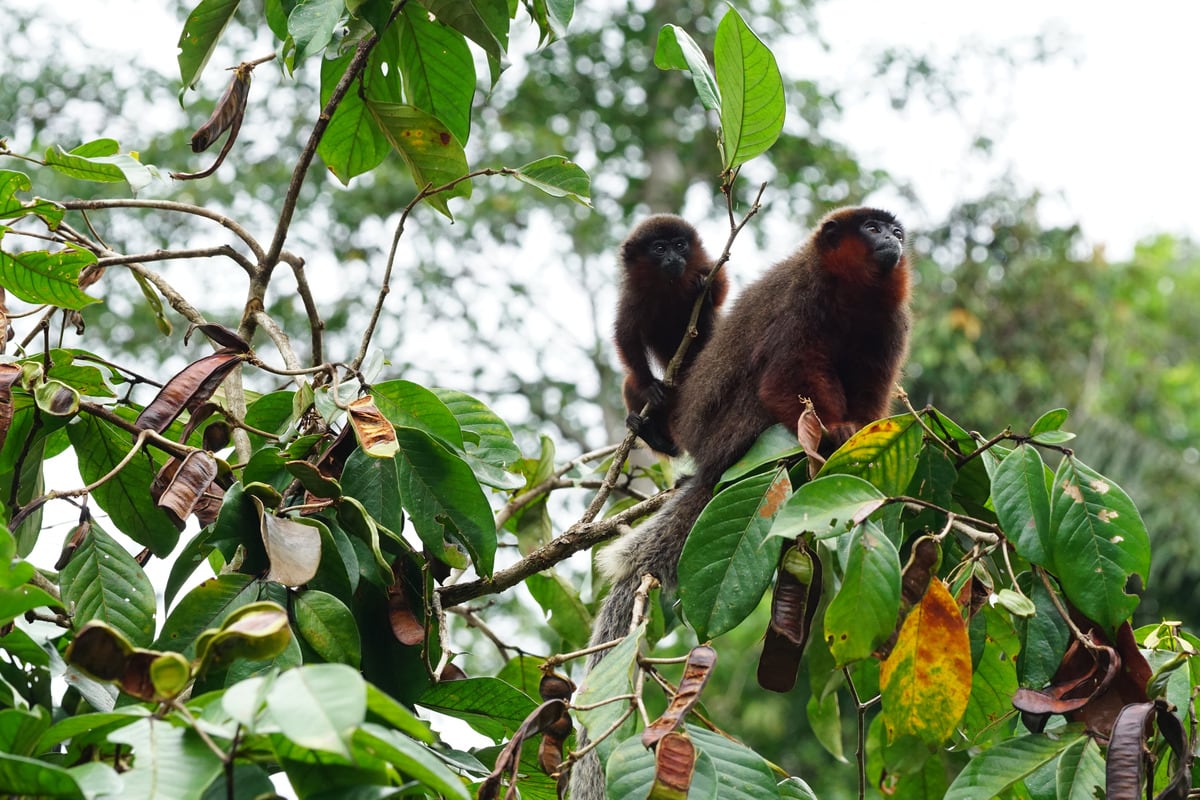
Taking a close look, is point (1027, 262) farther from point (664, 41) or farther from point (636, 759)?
point (636, 759)

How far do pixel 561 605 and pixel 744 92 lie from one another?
4.28 feet

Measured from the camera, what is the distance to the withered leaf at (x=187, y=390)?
1668 mm

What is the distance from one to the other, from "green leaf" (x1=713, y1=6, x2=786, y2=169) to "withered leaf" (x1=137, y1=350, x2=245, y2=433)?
83 centimetres

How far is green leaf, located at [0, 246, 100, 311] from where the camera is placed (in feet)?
5.94

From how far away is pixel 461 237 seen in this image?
970 cm

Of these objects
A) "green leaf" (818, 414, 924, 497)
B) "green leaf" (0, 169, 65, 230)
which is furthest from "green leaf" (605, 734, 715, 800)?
"green leaf" (0, 169, 65, 230)

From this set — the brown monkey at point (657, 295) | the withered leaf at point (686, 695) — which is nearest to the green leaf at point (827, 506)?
the withered leaf at point (686, 695)

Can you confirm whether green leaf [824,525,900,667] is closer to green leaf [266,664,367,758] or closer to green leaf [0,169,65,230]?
green leaf [266,664,367,758]

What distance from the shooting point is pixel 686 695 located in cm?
136

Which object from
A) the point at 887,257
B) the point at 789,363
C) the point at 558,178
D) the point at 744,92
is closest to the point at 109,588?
the point at 558,178

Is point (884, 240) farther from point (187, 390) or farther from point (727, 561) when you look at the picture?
point (187, 390)

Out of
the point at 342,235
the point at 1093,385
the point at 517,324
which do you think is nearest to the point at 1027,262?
the point at 1093,385

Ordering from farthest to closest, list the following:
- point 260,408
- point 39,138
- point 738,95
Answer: point 39,138, point 260,408, point 738,95

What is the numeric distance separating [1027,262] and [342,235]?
554 centimetres
